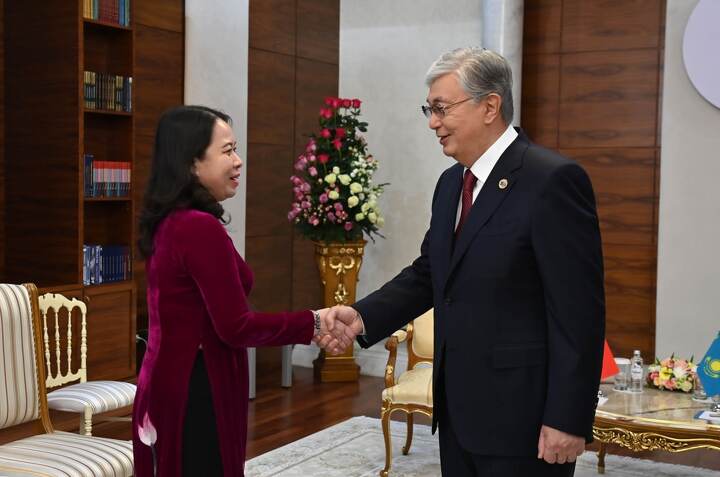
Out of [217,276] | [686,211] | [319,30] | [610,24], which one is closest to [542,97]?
[610,24]

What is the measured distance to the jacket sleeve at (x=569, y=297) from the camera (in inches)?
92.2

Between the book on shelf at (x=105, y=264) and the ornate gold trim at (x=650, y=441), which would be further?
the book on shelf at (x=105, y=264)

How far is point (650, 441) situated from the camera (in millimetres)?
4391

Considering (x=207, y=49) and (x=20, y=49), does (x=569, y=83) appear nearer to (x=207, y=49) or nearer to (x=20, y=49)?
(x=207, y=49)

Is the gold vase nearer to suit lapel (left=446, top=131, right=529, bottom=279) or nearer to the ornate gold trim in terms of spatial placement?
the ornate gold trim

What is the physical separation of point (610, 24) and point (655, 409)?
11.0 ft

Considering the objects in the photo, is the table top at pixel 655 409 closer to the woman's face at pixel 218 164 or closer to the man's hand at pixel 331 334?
the man's hand at pixel 331 334

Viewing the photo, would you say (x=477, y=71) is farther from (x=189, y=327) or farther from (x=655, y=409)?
(x=655, y=409)

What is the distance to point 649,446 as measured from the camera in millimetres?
4375

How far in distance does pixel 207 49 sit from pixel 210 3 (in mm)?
316

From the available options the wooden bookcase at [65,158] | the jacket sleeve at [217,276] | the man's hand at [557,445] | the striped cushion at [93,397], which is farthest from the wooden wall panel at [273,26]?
the man's hand at [557,445]

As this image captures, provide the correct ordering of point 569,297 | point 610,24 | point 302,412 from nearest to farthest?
1. point 569,297
2. point 302,412
3. point 610,24

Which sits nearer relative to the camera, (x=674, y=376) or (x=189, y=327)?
(x=189, y=327)

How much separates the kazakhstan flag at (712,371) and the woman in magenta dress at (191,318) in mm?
2554
